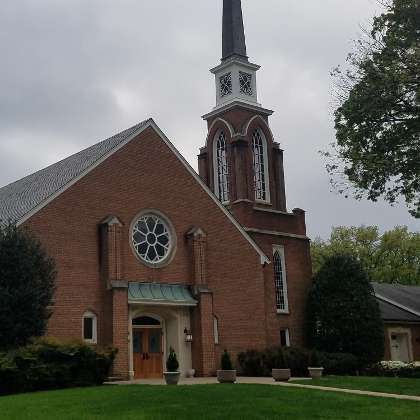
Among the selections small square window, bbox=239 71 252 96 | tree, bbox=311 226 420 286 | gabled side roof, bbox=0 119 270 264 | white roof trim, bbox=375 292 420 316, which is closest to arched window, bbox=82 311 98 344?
gabled side roof, bbox=0 119 270 264

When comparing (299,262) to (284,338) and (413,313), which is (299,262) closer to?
(284,338)

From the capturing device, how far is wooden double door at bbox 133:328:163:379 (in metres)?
29.9

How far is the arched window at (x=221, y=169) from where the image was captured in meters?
42.8

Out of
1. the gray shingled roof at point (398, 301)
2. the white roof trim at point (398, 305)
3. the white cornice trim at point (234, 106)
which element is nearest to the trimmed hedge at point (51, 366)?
the white cornice trim at point (234, 106)

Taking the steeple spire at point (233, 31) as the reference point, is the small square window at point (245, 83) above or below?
below

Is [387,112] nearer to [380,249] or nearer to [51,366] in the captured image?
[51,366]

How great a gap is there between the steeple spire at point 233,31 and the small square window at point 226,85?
122 centimetres

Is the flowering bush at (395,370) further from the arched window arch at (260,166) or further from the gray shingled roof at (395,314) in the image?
the arched window arch at (260,166)

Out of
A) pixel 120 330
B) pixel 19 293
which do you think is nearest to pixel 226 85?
pixel 120 330

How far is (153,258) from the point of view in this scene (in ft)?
101

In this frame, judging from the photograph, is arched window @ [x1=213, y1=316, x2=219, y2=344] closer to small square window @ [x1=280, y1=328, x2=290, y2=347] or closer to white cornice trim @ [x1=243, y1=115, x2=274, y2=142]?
small square window @ [x1=280, y1=328, x2=290, y2=347]

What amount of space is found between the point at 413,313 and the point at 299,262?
10.8m

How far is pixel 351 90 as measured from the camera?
2431 centimetres

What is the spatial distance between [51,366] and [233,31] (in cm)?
2833
